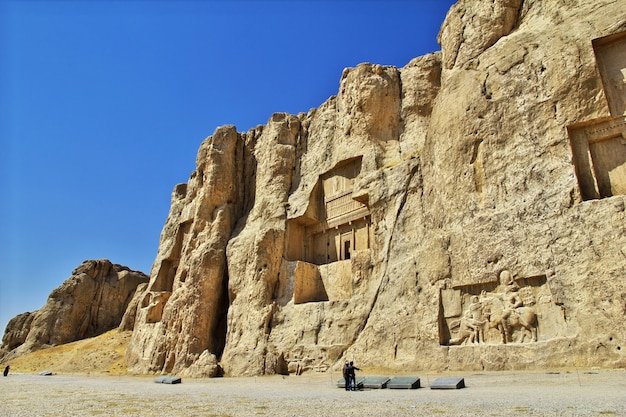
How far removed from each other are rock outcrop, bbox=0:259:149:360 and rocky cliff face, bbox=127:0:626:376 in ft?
48.3

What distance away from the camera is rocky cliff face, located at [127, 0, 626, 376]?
14.6 meters

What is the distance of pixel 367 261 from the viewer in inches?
834

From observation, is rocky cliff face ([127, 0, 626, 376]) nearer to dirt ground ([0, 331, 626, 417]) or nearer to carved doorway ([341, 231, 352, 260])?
carved doorway ([341, 231, 352, 260])

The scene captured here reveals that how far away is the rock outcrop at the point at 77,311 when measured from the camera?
129ft

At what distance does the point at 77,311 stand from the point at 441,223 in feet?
118

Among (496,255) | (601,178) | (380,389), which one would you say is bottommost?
(380,389)

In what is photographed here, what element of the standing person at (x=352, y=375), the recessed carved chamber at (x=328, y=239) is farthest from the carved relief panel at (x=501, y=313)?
the recessed carved chamber at (x=328, y=239)

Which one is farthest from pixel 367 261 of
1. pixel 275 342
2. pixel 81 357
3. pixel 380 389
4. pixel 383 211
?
pixel 81 357

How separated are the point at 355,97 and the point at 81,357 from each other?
2593 centimetres

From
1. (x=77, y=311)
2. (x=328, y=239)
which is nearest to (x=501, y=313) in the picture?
(x=328, y=239)

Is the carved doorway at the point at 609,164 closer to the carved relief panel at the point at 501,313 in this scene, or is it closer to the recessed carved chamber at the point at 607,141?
the recessed carved chamber at the point at 607,141

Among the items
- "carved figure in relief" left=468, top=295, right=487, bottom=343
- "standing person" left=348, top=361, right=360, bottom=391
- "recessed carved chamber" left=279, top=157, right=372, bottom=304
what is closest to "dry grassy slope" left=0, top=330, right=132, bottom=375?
"recessed carved chamber" left=279, top=157, right=372, bottom=304

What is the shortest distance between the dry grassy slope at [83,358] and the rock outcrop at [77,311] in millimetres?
2773

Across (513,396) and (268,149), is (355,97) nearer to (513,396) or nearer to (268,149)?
(268,149)
